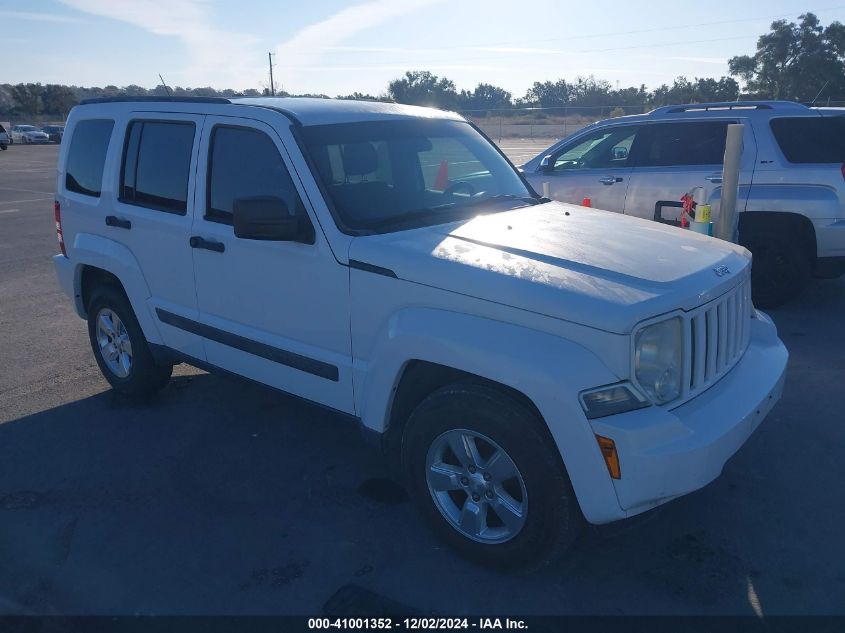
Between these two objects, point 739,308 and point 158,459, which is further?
point 158,459

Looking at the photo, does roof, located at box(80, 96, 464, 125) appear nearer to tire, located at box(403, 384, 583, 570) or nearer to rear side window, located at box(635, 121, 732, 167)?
tire, located at box(403, 384, 583, 570)

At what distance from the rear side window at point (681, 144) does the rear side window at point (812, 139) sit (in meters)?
0.57

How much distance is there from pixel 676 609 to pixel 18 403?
469 cm

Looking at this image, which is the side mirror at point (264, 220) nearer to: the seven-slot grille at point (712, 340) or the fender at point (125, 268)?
the fender at point (125, 268)

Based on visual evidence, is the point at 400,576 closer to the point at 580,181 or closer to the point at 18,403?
the point at 18,403

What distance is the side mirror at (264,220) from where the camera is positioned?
3578 mm

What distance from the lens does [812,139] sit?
713 cm

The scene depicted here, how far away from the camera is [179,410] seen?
5285 mm

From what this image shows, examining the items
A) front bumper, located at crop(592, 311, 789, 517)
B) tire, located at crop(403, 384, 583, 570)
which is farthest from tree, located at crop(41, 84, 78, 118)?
A: front bumper, located at crop(592, 311, 789, 517)

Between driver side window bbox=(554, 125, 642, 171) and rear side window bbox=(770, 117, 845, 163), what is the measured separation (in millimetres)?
1471

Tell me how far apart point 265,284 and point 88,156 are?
228cm

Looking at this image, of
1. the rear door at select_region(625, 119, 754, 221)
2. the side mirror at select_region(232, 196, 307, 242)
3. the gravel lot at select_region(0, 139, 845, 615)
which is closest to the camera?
the gravel lot at select_region(0, 139, 845, 615)

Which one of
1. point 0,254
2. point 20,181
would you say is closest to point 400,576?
point 0,254

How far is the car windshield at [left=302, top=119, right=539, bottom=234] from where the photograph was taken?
3883 mm
